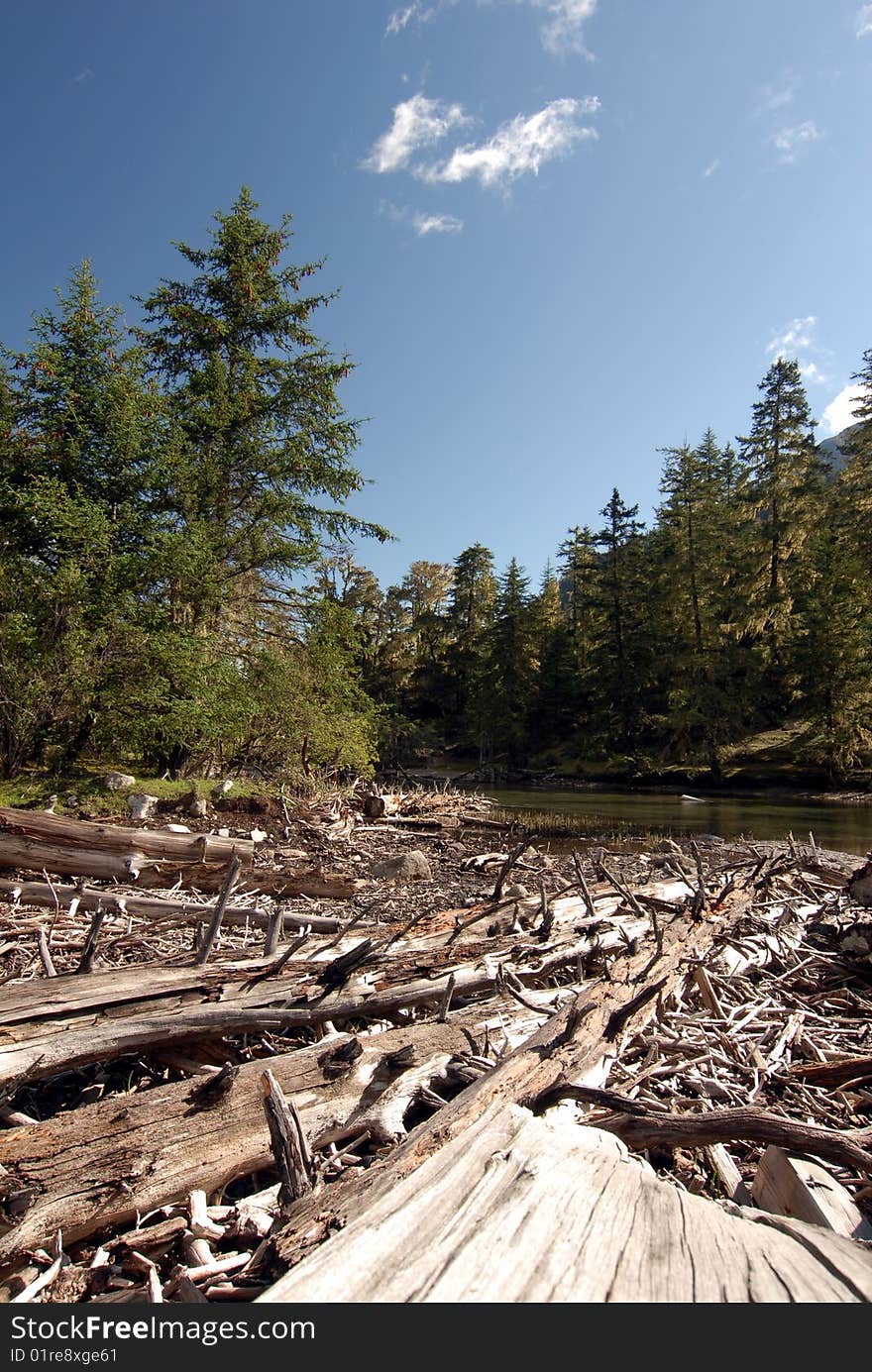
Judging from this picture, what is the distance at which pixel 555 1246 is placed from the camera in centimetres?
163

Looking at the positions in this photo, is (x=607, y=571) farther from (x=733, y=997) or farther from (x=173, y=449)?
(x=733, y=997)

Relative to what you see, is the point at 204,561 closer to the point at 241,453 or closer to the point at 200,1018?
the point at 241,453

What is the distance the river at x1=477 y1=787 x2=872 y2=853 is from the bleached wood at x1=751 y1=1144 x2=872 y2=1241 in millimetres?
17037

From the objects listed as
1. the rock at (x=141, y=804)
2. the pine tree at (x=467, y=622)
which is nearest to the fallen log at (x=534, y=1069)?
the rock at (x=141, y=804)

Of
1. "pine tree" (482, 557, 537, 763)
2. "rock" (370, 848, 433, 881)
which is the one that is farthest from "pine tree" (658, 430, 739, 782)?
"rock" (370, 848, 433, 881)

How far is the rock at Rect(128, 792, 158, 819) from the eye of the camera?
44.8 feet

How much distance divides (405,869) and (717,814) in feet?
58.5

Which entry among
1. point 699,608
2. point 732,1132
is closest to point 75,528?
point 732,1132

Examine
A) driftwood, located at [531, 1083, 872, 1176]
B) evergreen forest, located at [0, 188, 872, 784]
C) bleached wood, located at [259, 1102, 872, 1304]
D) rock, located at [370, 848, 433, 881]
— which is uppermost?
evergreen forest, located at [0, 188, 872, 784]

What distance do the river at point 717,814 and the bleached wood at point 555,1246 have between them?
18.1 metres

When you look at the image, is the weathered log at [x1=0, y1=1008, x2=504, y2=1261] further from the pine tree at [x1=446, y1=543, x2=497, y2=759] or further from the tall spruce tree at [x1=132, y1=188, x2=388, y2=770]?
the pine tree at [x1=446, y1=543, x2=497, y2=759]

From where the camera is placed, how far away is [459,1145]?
7.03 ft

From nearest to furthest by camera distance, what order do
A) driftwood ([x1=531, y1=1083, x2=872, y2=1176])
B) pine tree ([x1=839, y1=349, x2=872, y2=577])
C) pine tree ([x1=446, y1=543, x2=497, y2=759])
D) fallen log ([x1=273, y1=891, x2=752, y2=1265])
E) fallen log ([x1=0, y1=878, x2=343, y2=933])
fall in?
fallen log ([x1=273, y1=891, x2=752, y2=1265]), driftwood ([x1=531, y1=1083, x2=872, y2=1176]), fallen log ([x1=0, y1=878, x2=343, y2=933]), pine tree ([x1=839, y1=349, x2=872, y2=577]), pine tree ([x1=446, y1=543, x2=497, y2=759])

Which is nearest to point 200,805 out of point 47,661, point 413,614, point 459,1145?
point 47,661
